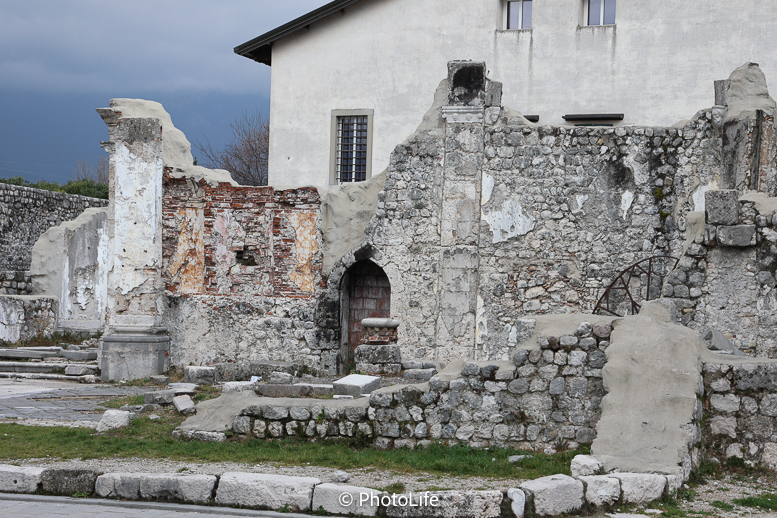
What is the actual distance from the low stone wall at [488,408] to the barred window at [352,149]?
14030mm

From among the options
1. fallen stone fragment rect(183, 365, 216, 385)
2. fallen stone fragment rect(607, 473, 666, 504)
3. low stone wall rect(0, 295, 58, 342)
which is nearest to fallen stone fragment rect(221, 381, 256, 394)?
fallen stone fragment rect(183, 365, 216, 385)

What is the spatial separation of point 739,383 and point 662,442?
108 cm

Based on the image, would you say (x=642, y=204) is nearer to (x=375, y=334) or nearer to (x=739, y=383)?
(x=375, y=334)

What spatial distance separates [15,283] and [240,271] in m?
8.53

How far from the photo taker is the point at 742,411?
284 inches

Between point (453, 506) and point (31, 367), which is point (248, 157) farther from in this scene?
point (453, 506)

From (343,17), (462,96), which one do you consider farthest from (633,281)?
Answer: (343,17)

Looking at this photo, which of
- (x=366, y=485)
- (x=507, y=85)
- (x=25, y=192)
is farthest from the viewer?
(x=25, y=192)

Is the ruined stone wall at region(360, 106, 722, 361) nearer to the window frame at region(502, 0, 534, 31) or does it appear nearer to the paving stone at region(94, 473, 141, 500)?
the window frame at region(502, 0, 534, 31)

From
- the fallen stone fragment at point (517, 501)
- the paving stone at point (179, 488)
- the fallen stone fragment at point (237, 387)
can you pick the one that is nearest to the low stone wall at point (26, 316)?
the fallen stone fragment at point (237, 387)

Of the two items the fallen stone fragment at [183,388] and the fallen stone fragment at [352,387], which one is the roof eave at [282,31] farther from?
the fallen stone fragment at [352,387]

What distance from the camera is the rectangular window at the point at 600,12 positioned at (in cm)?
2016

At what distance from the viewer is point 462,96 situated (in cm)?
1410

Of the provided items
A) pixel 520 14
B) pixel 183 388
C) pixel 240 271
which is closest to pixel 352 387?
pixel 183 388
